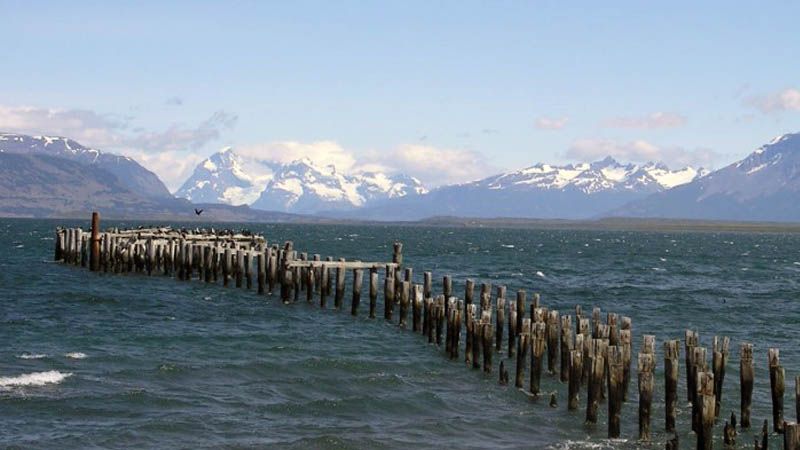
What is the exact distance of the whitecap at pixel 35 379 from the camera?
2511cm

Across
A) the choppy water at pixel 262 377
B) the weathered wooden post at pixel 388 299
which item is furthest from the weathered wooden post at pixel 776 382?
the weathered wooden post at pixel 388 299

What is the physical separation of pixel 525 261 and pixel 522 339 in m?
70.0

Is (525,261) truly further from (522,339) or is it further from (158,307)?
(522,339)

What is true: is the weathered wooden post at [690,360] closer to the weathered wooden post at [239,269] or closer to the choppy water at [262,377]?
the choppy water at [262,377]

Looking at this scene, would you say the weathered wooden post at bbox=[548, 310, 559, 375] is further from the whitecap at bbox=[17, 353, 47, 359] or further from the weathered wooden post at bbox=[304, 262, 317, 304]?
the weathered wooden post at bbox=[304, 262, 317, 304]

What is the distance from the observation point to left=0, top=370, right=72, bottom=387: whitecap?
82.4 ft

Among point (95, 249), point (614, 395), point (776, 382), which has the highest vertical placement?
point (95, 249)

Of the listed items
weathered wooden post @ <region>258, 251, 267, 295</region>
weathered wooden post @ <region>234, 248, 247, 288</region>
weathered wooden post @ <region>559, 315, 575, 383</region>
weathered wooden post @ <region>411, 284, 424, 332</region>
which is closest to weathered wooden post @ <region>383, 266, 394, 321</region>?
weathered wooden post @ <region>411, 284, 424, 332</region>

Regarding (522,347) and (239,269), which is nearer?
(522,347)

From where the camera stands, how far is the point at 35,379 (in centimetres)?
2570

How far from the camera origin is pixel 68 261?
2534 inches

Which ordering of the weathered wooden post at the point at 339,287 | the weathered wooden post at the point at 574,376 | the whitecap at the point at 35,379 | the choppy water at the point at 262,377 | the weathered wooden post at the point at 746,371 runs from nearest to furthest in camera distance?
the choppy water at the point at 262,377 < the weathered wooden post at the point at 746,371 < the weathered wooden post at the point at 574,376 < the whitecap at the point at 35,379 < the weathered wooden post at the point at 339,287

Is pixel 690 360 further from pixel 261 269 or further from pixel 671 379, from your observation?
pixel 261 269

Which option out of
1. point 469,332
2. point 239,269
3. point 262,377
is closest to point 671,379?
point 469,332
